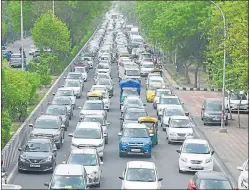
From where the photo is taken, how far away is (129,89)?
57500 mm

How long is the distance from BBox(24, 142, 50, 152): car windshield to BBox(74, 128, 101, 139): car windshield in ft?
12.0

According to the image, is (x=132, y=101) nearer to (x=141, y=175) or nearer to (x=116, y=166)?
(x=116, y=166)

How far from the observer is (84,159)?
32031 mm

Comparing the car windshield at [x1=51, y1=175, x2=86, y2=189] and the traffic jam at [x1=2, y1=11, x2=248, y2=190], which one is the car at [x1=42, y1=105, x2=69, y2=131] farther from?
the car windshield at [x1=51, y1=175, x2=86, y2=189]

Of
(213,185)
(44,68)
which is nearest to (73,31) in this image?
(44,68)

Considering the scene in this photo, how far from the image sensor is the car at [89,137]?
37062 millimetres

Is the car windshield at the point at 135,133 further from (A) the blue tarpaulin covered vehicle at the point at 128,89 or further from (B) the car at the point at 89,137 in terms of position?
(A) the blue tarpaulin covered vehicle at the point at 128,89

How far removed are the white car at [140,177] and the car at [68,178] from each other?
163 cm

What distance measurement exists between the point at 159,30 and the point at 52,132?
4246cm

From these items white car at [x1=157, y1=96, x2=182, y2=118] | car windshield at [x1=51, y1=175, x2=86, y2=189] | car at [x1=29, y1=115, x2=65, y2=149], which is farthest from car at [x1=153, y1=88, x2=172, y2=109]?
car windshield at [x1=51, y1=175, x2=86, y2=189]

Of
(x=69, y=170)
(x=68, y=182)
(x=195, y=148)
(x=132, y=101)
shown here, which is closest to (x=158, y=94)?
(x=132, y=101)

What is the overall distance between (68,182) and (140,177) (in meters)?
2.98

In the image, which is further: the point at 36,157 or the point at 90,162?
the point at 36,157

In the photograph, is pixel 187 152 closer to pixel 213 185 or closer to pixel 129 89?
pixel 213 185
